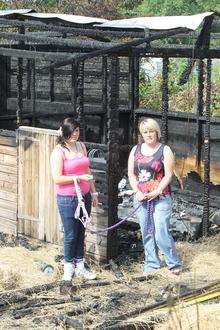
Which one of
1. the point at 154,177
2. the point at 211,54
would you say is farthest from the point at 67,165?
the point at 211,54

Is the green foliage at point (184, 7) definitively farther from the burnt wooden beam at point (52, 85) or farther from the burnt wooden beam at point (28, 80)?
the burnt wooden beam at point (28, 80)

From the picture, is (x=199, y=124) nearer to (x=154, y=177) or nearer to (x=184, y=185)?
(x=184, y=185)

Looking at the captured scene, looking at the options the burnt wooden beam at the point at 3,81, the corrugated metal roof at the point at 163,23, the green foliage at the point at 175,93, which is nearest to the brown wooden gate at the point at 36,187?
the corrugated metal roof at the point at 163,23

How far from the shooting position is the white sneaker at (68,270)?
743 centimetres

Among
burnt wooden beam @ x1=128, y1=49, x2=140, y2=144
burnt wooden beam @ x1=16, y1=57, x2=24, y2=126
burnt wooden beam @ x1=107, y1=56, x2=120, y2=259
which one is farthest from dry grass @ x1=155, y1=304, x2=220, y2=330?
burnt wooden beam @ x1=128, y1=49, x2=140, y2=144

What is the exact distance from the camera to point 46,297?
267 inches

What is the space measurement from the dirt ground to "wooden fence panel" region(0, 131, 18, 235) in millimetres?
233

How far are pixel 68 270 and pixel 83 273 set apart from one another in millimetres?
214

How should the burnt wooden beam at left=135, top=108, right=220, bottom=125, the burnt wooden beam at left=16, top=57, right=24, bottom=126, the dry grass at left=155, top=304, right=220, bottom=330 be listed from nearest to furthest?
the dry grass at left=155, top=304, right=220, bottom=330 → the burnt wooden beam at left=16, top=57, right=24, bottom=126 → the burnt wooden beam at left=135, top=108, right=220, bottom=125

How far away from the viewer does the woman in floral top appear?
7.43 m

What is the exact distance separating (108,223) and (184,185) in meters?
4.07

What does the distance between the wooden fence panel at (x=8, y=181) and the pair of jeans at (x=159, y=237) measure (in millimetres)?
2183

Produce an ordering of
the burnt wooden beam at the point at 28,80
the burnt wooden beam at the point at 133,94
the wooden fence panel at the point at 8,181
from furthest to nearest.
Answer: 1. the burnt wooden beam at the point at 133,94
2. the burnt wooden beam at the point at 28,80
3. the wooden fence panel at the point at 8,181

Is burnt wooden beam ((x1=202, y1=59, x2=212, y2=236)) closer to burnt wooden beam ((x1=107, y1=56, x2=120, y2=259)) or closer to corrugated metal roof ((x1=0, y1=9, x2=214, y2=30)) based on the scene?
corrugated metal roof ((x1=0, y1=9, x2=214, y2=30))
